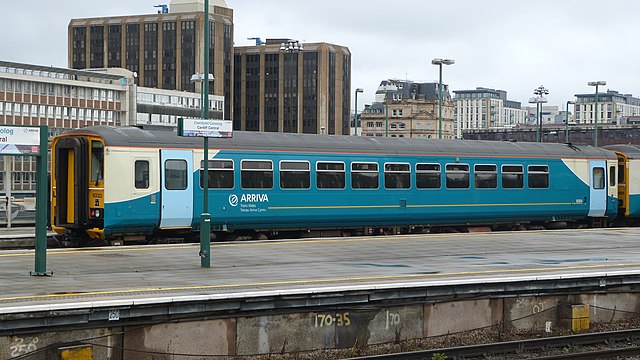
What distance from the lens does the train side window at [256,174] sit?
27.7 metres

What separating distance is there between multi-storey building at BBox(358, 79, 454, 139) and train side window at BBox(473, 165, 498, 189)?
116 metres

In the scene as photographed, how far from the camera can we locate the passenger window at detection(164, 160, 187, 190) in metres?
26.2

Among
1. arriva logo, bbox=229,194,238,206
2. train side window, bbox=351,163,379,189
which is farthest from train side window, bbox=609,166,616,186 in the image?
arriva logo, bbox=229,194,238,206

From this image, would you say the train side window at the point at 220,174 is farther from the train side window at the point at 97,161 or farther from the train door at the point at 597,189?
the train door at the point at 597,189

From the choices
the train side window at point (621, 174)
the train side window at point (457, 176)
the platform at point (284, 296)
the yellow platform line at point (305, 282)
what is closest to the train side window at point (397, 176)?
the train side window at point (457, 176)

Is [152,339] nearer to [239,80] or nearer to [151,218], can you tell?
[151,218]

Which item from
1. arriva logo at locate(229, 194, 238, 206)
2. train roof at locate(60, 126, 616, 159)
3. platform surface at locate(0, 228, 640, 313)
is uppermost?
train roof at locate(60, 126, 616, 159)

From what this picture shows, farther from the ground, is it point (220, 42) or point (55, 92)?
point (220, 42)

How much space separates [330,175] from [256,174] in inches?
110

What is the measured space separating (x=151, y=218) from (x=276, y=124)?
500ft

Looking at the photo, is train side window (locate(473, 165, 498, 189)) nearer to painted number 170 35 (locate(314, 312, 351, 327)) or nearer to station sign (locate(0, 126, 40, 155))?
painted number 170 35 (locate(314, 312, 351, 327))

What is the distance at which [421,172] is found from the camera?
31938 mm

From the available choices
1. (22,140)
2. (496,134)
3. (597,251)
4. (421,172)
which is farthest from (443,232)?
(496,134)

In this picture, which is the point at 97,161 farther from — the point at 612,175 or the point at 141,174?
the point at 612,175
